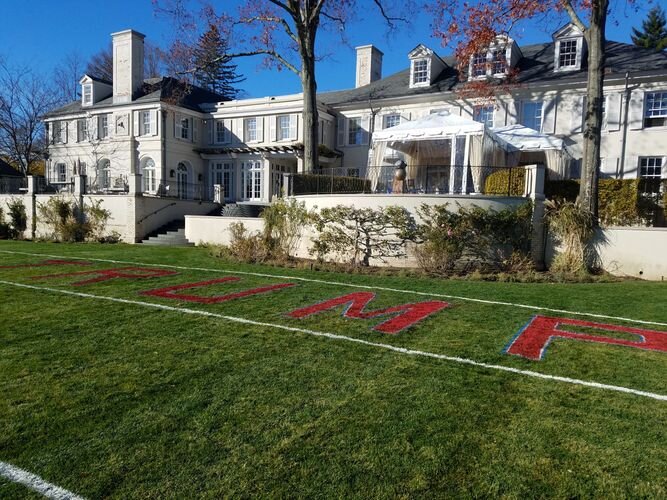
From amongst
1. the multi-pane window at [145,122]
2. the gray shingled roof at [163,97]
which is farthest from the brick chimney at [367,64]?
the multi-pane window at [145,122]

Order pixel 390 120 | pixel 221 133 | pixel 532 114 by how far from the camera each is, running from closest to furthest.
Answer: pixel 532 114 → pixel 390 120 → pixel 221 133

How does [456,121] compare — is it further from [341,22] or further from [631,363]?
[631,363]

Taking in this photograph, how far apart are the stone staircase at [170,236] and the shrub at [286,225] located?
6031 mm

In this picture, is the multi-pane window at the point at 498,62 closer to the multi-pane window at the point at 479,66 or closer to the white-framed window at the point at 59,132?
the multi-pane window at the point at 479,66

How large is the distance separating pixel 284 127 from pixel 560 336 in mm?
24315

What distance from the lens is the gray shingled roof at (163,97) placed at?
2842cm

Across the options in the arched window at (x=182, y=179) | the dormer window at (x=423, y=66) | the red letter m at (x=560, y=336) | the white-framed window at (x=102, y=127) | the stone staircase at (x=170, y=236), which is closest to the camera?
the red letter m at (x=560, y=336)

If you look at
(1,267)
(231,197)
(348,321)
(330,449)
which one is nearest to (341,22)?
(231,197)

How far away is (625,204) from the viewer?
1381cm

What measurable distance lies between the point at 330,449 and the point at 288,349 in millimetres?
2146

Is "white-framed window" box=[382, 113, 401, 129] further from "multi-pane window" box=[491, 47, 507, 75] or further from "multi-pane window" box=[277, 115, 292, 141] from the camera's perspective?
"multi-pane window" box=[277, 115, 292, 141]

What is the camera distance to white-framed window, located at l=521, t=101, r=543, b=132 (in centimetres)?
2288

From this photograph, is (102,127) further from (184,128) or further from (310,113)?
(310,113)

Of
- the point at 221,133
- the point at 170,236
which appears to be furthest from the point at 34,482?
the point at 221,133
